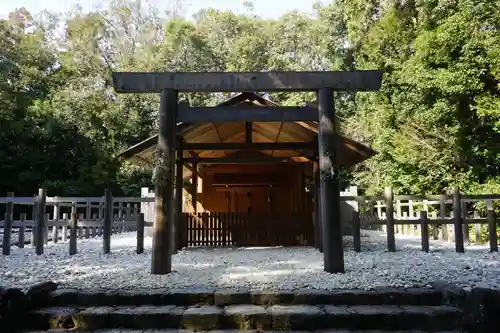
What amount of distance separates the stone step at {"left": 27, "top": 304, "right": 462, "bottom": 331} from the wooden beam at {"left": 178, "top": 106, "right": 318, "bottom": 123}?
3.23 m

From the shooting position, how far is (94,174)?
86.3 ft

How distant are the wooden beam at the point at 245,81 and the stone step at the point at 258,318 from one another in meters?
3.57

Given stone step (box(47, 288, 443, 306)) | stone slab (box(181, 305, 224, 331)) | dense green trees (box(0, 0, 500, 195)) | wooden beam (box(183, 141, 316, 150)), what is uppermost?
dense green trees (box(0, 0, 500, 195))

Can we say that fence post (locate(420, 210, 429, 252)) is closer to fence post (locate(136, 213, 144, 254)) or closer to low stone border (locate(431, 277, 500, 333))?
low stone border (locate(431, 277, 500, 333))

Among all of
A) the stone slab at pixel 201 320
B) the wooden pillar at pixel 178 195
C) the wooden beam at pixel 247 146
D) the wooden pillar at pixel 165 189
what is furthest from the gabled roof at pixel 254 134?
the stone slab at pixel 201 320

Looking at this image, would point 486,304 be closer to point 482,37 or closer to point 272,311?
point 272,311

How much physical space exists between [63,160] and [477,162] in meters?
25.2

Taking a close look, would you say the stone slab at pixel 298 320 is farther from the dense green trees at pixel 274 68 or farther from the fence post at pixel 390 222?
the dense green trees at pixel 274 68

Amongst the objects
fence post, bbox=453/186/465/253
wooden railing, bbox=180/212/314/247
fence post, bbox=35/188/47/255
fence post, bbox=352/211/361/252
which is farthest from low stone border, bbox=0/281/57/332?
fence post, bbox=453/186/465/253

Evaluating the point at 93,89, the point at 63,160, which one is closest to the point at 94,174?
the point at 63,160

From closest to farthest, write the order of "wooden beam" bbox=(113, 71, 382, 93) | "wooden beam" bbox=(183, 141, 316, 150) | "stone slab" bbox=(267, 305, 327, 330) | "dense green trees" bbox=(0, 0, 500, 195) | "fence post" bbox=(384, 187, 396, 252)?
1. "stone slab" bbox=(267, 305, 327, 330)
2. "wooden beam" bbox=(113, 71, 382, 93)
3. "wooden beam" bbox=(183, 141, 316, 150)
4. "fence post" bbox=(384, 187, 396, 252)
5. "dense green trees" bbox=(0, 0, 500, 195)

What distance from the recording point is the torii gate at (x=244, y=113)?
19.6 feet

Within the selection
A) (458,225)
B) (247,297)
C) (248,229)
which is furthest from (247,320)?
(458,225)

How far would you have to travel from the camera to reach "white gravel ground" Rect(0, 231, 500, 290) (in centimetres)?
524
